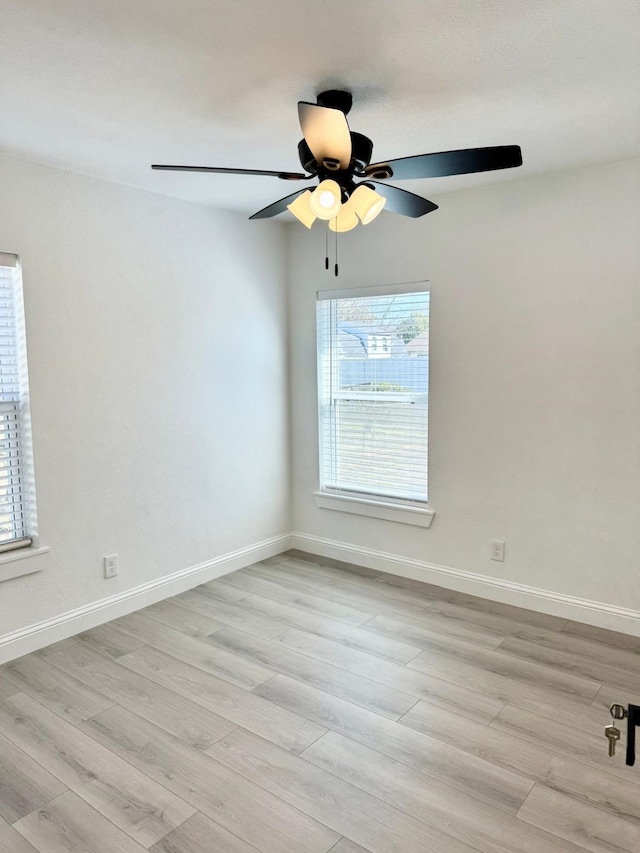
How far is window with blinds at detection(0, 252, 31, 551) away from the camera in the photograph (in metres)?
2.79

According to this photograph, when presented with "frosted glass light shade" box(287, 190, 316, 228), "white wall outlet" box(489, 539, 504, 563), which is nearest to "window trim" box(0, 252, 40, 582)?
"frosted glass light shade" box(287, 190, 316, 228)

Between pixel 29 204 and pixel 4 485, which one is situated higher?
pixel 29 204

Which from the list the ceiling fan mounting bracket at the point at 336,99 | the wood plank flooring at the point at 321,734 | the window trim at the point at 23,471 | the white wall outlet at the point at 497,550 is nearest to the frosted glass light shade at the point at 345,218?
the ceiling fan mounting bracket at the point at 336,99

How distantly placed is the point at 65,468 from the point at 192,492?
34.3 inches

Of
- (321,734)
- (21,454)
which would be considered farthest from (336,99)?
(321,734)

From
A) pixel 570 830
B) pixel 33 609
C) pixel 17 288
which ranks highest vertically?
pixel 17 288

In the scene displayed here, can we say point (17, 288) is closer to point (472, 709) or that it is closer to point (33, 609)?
point (33, 609)

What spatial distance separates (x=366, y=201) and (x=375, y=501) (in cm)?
232

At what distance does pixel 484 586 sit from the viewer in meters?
3.51

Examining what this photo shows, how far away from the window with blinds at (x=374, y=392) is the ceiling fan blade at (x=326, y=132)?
1.86 metres

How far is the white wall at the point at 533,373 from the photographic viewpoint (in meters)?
2.97

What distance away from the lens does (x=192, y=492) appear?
3.68m

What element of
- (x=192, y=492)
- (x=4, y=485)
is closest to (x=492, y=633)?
(x=192, y=492)

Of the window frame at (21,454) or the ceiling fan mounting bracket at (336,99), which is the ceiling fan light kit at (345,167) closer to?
the ceiling fan mounting bracket at (336,99)
